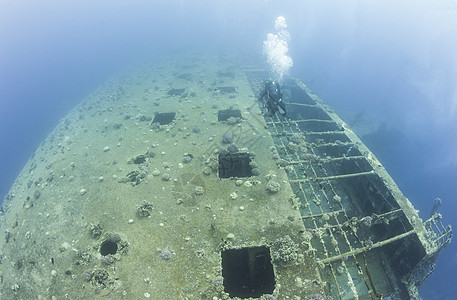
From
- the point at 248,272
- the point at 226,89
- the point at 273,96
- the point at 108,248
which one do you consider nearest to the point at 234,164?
Answer: the point at 273,96

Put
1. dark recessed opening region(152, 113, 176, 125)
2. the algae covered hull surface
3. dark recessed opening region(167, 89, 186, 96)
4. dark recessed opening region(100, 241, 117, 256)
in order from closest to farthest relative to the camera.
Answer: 1. the algae covered hull surface
2. dark recessed opening region(100, 241, 117, 256)
3. dark recessed opening region(152, 113, 176, 125)
4. dark recessed opening region(167, 89, 186, 96)

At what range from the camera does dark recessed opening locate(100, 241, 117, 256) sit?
780 centimetres

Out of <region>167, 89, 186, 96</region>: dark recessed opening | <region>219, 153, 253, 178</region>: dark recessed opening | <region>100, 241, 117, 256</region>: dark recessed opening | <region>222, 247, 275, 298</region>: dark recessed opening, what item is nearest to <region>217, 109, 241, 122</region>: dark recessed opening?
<region>219, 153, 253, 178</region>: dark recessed opening

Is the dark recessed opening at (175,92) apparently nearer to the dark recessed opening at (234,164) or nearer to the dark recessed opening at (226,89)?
the dark recessed opening at (226,89)

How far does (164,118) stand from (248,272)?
41.9ft

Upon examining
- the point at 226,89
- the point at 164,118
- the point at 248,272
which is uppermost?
the point at 226,89

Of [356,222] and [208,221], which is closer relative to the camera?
[208,221]

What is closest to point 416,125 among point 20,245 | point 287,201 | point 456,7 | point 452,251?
point 452,251

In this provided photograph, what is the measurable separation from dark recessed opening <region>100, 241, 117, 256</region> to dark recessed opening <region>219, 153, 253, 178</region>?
5967mm

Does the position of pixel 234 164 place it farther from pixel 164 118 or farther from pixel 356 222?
pixel 164 118

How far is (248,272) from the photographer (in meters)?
8.45

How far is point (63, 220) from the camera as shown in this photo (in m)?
9.30

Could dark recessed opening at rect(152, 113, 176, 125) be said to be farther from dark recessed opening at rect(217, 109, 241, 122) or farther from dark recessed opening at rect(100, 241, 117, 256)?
dark recessed opening at rect(100, 241, 117, 256)

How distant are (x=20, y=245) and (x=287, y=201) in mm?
12135
